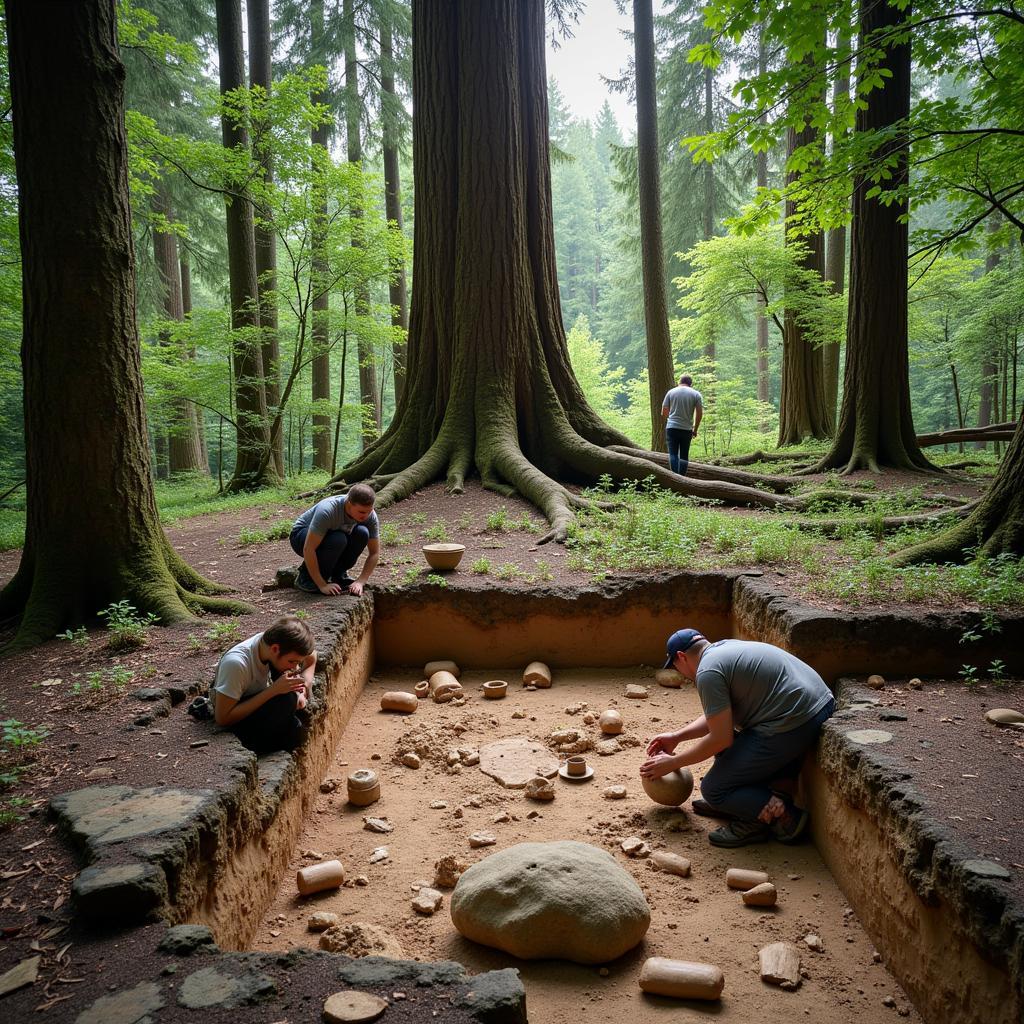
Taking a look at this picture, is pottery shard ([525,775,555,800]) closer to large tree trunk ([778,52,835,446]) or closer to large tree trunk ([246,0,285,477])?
large tree trunk ([246,0,285,477])

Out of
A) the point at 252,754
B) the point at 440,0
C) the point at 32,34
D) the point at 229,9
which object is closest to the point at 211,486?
the point at 229,9

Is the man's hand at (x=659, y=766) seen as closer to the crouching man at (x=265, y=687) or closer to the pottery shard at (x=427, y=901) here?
the pottery shard at (x=427, y=901)

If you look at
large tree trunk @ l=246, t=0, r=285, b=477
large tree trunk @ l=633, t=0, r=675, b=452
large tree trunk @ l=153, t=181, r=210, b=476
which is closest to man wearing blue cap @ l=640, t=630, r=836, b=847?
large tree trunk @ l=633, t=0, r=675, b=452

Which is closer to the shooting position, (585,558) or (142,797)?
(142,797)

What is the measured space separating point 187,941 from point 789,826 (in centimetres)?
297

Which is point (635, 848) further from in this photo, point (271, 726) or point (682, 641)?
point (271, 726)

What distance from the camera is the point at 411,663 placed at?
18.8ft

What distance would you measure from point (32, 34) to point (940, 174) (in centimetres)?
711

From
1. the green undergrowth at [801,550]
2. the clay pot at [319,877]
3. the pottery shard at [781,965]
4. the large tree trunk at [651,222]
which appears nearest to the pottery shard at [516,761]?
the clay pot at [319,877]

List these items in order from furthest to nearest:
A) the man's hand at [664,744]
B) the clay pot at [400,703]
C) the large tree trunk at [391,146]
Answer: the large tree trunk at [391,146] < the clay pot at [400,703] < the man's hand at [664,744]

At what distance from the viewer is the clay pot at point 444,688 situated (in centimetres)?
510

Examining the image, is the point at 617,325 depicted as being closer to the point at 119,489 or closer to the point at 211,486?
the point at 211,486

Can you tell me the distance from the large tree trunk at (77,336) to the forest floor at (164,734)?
0.40 metres

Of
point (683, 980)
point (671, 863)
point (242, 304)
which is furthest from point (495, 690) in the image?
point (242, 304)
